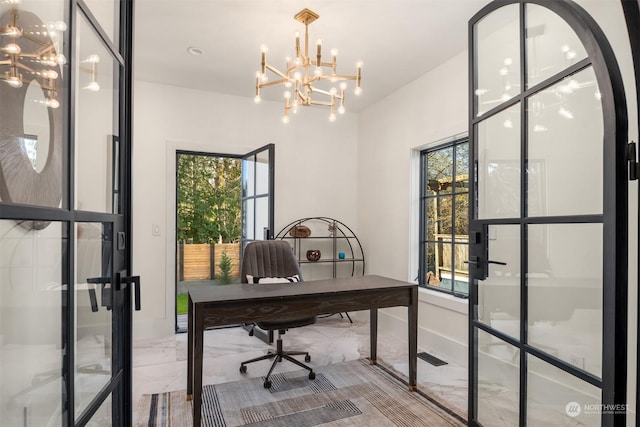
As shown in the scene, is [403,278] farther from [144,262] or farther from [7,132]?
[7,132]

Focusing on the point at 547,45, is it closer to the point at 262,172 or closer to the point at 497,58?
the point at 497,58

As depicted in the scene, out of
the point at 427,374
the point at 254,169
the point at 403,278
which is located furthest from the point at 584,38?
the point at 254,169

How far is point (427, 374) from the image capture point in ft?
9.15

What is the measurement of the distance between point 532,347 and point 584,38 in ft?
3.98

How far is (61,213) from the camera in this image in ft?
3.05

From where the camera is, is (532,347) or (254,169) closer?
(532,347)

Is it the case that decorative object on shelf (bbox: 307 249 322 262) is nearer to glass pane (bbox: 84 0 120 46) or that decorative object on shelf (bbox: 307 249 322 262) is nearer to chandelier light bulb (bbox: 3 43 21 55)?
glass pane (bbox: 84 0 120 46)

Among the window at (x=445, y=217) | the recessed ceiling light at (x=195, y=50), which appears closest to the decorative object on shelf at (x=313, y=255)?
the window at (x=445, y=217)

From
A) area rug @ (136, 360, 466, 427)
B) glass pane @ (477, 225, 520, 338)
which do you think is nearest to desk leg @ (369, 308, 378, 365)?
area rug @ (136, 360, 466, 427)

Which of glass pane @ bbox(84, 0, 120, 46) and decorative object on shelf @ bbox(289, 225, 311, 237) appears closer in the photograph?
glass pane @ bbox(84, 0, 120, 46)

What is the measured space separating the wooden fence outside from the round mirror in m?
5.81
